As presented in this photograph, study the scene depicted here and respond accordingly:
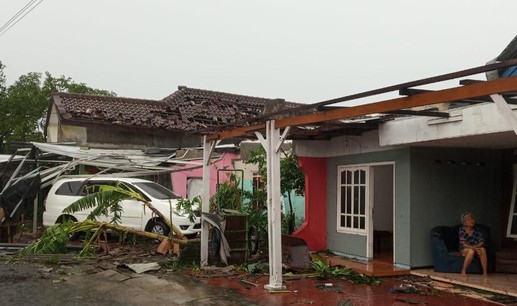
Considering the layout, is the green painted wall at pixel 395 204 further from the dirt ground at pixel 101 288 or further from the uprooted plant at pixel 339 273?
the dirt ground at pixel 101 288

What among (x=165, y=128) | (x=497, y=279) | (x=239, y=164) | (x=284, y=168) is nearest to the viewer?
(x=497, y=279)

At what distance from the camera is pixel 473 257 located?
9.56m

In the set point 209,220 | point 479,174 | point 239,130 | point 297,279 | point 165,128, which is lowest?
point 297,279

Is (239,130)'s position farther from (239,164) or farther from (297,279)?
(239,164)

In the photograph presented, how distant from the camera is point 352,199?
11.8 m

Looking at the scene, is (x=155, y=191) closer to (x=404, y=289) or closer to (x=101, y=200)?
(x=101, y=200)

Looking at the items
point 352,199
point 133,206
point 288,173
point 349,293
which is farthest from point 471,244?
point 133,206

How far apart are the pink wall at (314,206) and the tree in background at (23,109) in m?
21.0

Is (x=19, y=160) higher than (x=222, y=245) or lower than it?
higher

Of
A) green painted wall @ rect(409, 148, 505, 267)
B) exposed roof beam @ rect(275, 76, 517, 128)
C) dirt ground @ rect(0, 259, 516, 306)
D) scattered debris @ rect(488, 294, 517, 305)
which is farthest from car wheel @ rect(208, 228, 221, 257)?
scattered debris @ rect(488, 294, 517, 305)

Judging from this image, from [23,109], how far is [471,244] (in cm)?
2736

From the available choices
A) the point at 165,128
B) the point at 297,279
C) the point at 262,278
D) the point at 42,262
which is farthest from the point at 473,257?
the point at 165,128

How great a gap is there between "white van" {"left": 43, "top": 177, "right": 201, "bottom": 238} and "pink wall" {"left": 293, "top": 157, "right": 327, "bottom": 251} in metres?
2.94

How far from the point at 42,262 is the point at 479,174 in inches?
355
